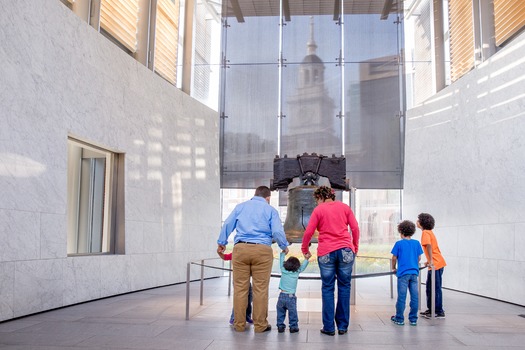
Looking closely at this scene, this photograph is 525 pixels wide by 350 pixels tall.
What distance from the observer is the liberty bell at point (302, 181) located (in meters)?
6.48

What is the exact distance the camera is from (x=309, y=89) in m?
12.9

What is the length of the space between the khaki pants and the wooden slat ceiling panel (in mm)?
9179

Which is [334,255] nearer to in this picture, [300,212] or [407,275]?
[407,275]

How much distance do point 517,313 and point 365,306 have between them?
1.81 m

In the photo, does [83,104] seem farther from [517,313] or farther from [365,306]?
[517,313]

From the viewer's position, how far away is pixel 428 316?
6184mm

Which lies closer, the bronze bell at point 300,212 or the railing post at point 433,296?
the railing post at point 433,296

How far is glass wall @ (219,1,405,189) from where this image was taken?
1266 cm

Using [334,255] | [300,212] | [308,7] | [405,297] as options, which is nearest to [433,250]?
[405,297]

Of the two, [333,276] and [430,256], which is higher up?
[430,256]

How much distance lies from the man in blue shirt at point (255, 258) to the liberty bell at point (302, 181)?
4.24 ft

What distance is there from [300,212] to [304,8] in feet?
26.1

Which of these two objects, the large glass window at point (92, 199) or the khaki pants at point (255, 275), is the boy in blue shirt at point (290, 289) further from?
the large glass window at point (92, 199)

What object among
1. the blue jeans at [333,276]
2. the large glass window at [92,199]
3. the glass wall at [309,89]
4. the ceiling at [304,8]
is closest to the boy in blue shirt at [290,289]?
the blue jeans at [333,276]
